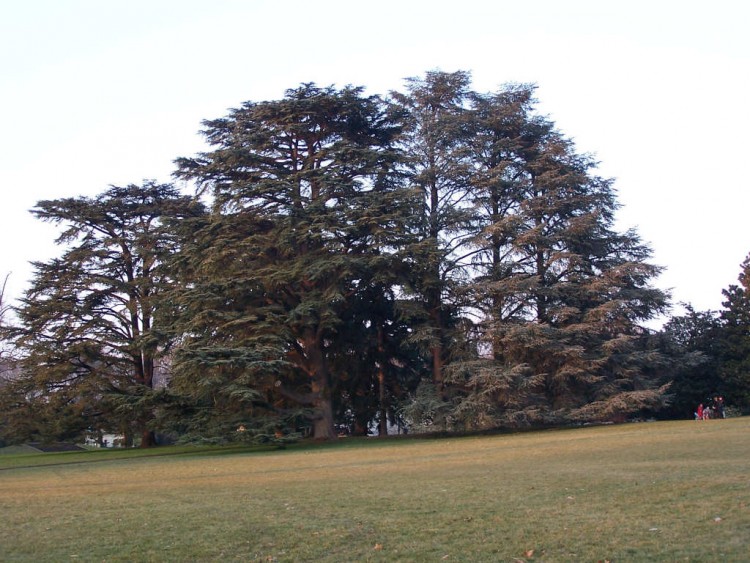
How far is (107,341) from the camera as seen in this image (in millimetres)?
43312

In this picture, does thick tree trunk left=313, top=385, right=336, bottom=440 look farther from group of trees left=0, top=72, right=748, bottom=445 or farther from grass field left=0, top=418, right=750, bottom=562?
grass field left=0, top=418, right=750, bottom=562

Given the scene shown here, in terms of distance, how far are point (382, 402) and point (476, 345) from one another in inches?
264

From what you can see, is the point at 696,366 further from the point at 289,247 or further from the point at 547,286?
the point at 289,247

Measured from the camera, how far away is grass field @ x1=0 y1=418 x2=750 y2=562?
29.2 feet

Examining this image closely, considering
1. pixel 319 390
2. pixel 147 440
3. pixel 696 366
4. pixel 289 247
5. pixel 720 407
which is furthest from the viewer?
pixel 147 440

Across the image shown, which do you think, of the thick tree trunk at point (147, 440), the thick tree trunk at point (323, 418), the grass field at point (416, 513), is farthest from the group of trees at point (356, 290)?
the grass field at point (416, 513)

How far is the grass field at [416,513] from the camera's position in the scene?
8898 millimetres

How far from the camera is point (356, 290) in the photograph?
37750 mm

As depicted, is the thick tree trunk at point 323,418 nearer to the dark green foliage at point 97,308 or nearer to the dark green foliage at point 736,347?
the dark green foliage at point 97,308

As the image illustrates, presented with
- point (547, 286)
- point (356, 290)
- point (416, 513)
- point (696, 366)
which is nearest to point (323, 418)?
point (356, 290)

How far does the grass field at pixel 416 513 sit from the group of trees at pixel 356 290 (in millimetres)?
15777

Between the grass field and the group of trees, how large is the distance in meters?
15.8

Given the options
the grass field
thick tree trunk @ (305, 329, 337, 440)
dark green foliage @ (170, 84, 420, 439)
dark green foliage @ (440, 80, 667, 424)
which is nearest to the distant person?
dark green foliage @ (440, 80, 667, 424)

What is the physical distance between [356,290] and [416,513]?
26668 millimetres
